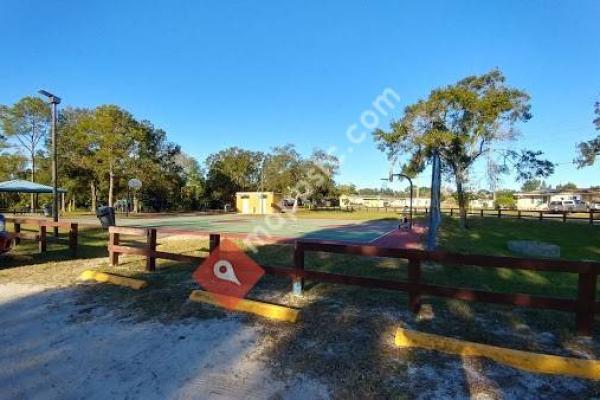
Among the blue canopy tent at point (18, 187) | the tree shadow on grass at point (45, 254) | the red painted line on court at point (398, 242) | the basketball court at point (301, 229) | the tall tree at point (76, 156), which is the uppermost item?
the tall tree at point (76, 156)

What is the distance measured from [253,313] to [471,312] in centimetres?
274

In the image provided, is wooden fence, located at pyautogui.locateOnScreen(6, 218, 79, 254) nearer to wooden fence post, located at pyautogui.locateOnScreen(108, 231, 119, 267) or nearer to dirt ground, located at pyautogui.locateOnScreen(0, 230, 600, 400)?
wooden fence post, located at pyautogui.locateOnScreen(108, 231, 119, 267)

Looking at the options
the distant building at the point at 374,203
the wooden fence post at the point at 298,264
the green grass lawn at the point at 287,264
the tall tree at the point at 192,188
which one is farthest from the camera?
the distant building at the point at 374,203

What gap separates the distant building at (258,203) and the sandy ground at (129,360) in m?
36.2

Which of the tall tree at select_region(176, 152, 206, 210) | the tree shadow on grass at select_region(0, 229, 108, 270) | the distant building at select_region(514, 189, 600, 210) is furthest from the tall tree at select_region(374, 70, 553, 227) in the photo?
the distant building at select_region(514, 189, 600, 210)

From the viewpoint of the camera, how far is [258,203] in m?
41.6

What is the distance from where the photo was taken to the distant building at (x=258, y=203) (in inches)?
1626

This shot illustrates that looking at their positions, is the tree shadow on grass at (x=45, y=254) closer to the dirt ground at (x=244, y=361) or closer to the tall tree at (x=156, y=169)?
the dirt ground at (x=244, y=361)

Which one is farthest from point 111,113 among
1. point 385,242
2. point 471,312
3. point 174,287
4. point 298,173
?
point 471,312

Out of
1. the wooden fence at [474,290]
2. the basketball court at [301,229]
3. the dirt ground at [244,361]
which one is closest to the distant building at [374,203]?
the basketball court at [301,229]

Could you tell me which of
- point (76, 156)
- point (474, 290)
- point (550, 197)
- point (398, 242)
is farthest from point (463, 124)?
point (550, 197)

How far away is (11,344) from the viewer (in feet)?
13.2

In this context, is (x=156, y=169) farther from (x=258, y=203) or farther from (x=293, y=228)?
(x=293, y=228)

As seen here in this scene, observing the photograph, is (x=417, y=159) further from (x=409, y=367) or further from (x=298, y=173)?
(x=298, y=173)
